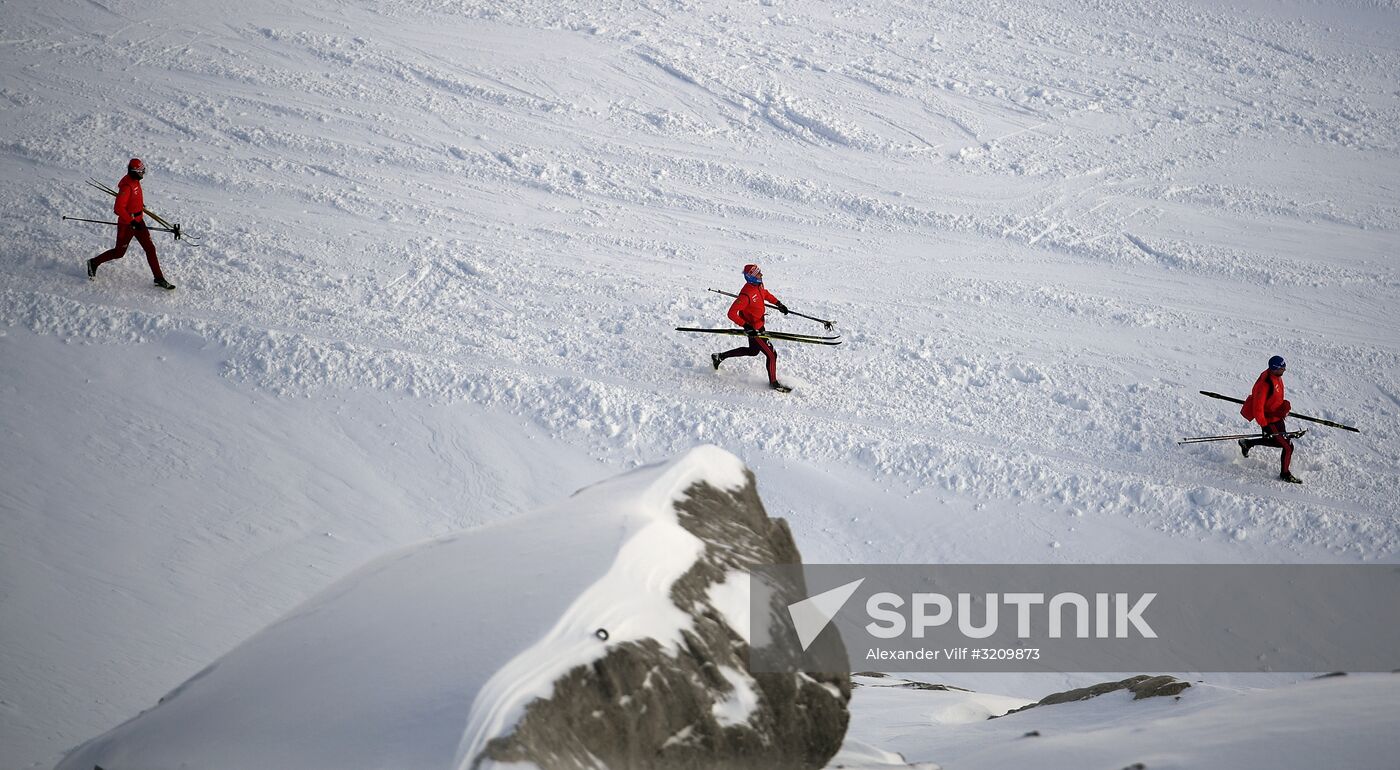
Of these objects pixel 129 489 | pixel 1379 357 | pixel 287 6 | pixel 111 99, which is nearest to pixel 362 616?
pixel 129 489

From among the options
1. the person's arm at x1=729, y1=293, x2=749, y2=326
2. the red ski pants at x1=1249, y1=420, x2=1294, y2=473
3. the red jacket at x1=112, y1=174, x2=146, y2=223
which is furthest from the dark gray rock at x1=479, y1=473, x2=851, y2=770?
the red jacket at x1=112, y1=174, x2=146, y2=223

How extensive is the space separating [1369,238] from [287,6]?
18.2 meters

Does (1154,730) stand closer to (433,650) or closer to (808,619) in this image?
(808,619)

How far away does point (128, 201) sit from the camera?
39.2ft

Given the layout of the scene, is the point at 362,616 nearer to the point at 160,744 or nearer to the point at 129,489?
the point at 160,744

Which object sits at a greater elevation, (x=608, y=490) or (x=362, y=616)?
(x=608, y=490)

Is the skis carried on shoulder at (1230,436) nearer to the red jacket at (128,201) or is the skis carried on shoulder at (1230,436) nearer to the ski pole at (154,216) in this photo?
the ski pole at (154,216)

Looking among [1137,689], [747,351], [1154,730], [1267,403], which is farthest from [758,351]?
[1154,730]

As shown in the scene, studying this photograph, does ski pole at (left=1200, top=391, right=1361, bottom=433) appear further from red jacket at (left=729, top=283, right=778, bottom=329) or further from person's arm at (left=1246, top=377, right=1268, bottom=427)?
red jacket at (left=729, top=283, right=778, bottom=329)

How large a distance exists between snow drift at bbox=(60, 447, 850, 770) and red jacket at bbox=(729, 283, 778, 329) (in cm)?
576

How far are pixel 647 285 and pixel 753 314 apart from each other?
8.31ft

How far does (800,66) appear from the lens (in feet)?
63.1

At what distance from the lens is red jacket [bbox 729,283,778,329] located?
11.7m

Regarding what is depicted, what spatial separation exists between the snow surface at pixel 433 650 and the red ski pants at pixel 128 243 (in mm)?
7937
